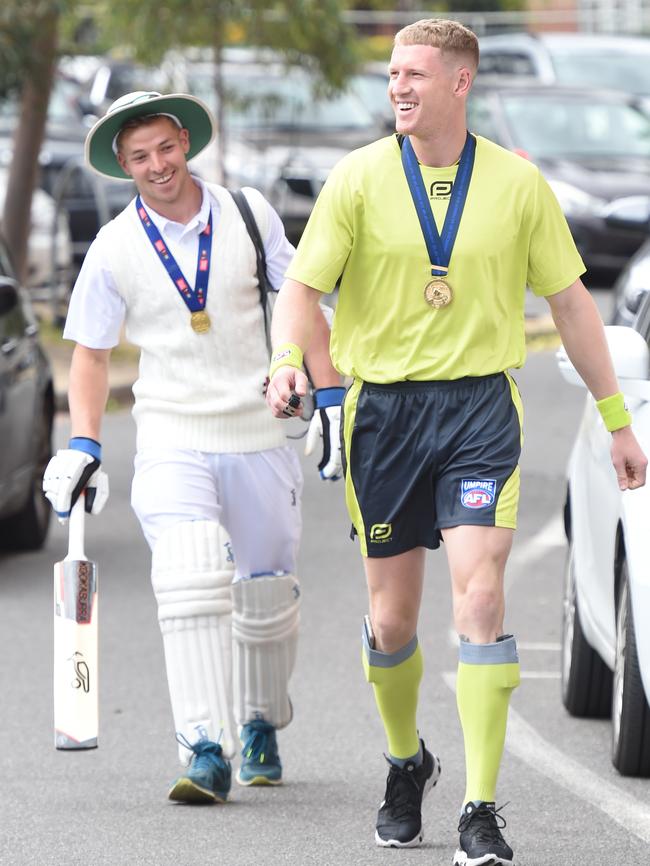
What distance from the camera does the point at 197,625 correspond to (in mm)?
5863

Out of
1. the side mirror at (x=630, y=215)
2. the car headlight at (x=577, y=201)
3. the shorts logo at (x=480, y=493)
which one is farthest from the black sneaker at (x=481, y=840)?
the car headlight at (x=577, y=201)

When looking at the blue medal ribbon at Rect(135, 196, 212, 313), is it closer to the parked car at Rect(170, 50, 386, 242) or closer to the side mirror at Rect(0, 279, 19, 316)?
the side mirror at Rect(0, 279, 19, 316)

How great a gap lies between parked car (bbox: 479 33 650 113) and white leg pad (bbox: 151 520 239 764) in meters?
20.5

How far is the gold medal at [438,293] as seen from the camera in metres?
5.26

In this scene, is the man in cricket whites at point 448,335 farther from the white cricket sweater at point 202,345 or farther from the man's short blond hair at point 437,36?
the white cricket sweater at point 202,345

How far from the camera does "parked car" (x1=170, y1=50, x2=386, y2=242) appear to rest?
1952 cm

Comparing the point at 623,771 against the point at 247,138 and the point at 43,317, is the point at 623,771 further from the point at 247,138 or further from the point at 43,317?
the point at 247,138

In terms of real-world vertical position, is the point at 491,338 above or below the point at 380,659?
above

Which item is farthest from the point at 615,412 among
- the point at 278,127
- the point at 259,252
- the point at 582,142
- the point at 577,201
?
the point at 278,127

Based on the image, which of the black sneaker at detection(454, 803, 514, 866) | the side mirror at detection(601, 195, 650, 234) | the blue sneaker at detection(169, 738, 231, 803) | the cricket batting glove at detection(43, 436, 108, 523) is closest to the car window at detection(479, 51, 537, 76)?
the side mirror at detection(601, 195, 650, 234)

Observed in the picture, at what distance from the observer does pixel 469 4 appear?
4216 cm

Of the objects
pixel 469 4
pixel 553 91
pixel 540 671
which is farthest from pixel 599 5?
pixel 540 671

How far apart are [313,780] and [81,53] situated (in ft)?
55.0

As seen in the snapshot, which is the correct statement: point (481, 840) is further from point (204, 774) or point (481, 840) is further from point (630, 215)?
point (630, 215)
